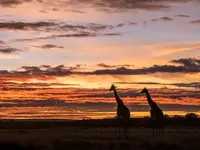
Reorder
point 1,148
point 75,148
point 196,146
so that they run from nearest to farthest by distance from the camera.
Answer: point 1,148 → point 75,148 → point 196,146

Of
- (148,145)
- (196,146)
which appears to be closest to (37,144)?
(148,145)

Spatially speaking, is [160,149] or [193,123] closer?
[160,149]

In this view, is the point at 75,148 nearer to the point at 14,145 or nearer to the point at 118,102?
the point at 14,145

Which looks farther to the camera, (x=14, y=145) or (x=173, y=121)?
(x=173, y=121)

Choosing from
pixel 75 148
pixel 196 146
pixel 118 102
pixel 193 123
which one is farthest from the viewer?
pixel 193 123

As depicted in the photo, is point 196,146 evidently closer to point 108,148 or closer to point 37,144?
point 108,148

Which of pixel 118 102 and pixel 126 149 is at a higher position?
pixel 118 102

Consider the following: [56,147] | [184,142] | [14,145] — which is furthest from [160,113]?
[14,145]

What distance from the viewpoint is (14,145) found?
34.5m

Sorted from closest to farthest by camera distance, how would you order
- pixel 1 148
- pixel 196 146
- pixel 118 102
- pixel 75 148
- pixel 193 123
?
pixel 1 148, pixel 75 148, pixel 196 146, pixel 118 102, pixel 193 123

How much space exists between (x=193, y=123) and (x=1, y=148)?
197 feet

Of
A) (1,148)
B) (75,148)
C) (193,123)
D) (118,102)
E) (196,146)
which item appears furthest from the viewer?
(193,123)

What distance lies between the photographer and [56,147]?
35656 millimetres

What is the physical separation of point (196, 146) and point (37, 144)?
13480 millimetres
